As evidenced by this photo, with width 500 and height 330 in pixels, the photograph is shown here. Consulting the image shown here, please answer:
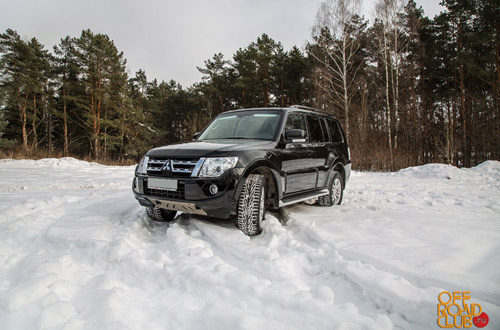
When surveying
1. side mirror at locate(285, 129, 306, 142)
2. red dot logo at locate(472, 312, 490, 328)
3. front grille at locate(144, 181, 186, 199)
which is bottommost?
red dot logo at locate(472, 312, 490, 328)

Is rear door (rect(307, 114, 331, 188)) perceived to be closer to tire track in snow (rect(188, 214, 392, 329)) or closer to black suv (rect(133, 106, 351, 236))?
black suv (rect(133, 106, 351, 236))

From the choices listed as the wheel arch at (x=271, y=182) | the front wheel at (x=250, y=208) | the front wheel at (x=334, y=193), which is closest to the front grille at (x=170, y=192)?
the front wheel at (x=250, y=208)

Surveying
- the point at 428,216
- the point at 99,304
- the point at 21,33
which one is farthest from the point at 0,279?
the point at 21,33

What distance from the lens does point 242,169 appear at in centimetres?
336

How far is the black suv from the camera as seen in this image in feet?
10.7

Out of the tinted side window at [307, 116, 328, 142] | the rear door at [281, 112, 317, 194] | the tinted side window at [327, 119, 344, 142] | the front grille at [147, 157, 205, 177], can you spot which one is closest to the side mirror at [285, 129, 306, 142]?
the rear door at [281, 112, 317, 194]

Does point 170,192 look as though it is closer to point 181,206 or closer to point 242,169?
point 181,206

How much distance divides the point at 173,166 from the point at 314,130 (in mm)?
2744

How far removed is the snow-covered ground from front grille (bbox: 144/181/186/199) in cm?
44

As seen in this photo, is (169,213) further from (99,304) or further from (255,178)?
(99,304)

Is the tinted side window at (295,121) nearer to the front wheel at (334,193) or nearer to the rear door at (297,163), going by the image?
the rear door at (297,163)

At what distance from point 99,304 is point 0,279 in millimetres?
1008

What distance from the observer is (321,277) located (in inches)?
97.1

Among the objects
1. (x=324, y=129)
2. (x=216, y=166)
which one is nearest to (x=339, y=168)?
(x=324, y=129)
